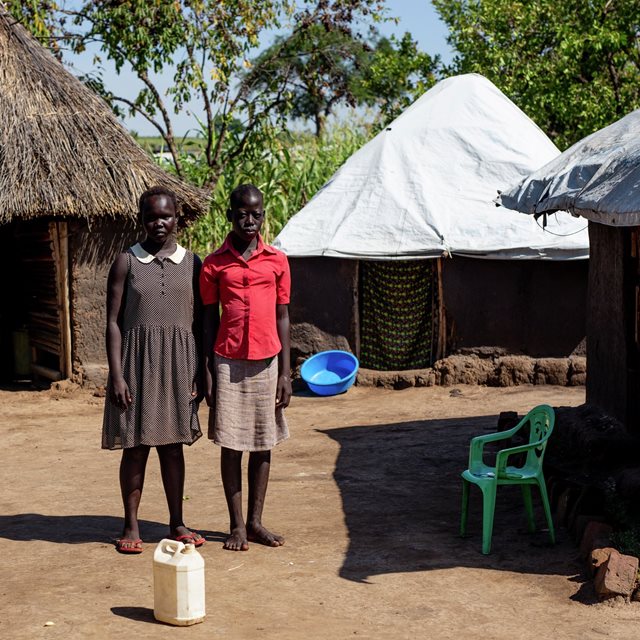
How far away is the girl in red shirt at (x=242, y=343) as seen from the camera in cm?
489

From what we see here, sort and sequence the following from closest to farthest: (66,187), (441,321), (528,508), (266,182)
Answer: (528,508), (66,187), (441,321), (266,182)

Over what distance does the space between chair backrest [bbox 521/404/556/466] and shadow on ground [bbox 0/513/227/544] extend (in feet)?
5.37

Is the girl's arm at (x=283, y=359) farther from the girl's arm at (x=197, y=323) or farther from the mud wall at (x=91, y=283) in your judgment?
the mud wall at (x=91, y=283)

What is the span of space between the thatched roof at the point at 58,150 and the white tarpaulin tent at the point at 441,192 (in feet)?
5.03

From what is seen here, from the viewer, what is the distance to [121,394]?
15.8 feet

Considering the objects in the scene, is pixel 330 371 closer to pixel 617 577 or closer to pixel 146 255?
pixel 146 255

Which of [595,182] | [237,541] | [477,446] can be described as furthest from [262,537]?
[595,182]

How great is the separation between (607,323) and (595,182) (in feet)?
5.39

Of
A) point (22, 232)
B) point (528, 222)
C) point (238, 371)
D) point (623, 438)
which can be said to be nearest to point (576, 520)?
point (623, 438)

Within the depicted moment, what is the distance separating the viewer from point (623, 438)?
6.20 meters

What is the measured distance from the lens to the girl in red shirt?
4887 mm

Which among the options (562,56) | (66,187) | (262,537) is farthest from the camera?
Answer: (562,56)

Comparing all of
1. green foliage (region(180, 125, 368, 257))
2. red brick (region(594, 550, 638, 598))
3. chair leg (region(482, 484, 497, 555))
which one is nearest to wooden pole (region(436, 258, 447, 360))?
green foliage (region(180, 125, 368, 257))

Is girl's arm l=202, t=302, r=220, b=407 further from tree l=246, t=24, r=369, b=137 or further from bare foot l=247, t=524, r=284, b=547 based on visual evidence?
tree l=246, t=24, r=369, b=137
